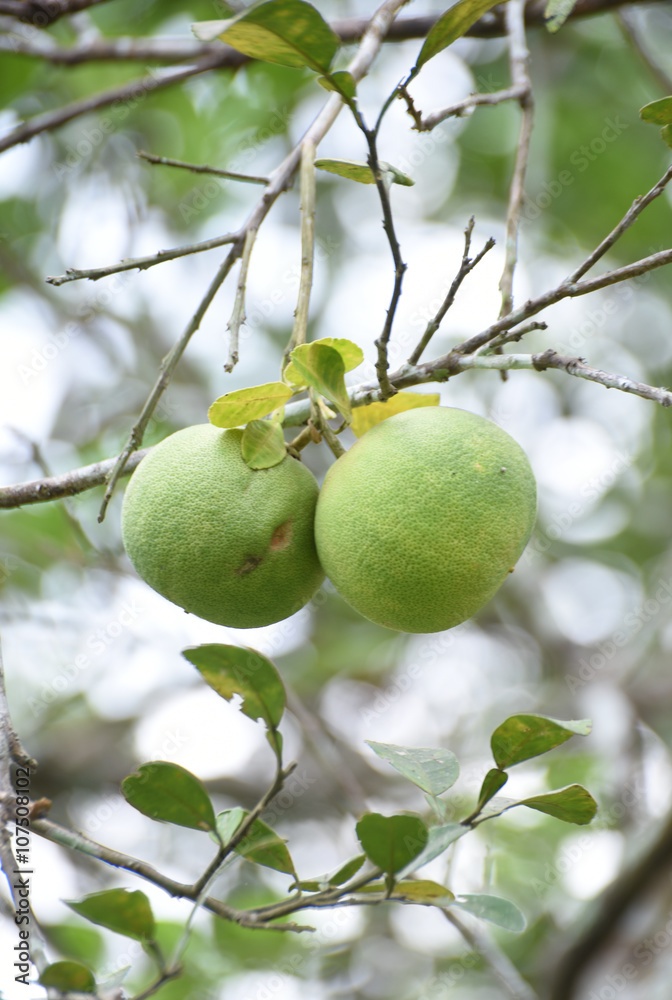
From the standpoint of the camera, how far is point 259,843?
1160mm

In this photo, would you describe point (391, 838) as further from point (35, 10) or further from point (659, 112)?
point (35, 10)

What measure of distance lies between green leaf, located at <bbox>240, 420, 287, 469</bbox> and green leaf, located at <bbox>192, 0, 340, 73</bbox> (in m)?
0.47

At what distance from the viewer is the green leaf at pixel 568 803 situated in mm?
1060

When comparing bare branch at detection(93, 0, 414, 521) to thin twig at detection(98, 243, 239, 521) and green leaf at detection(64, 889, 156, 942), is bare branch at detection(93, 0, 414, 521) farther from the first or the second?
green leaf at detection(64, 889, 156, 942)

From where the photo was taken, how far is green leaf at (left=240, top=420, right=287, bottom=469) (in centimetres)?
121

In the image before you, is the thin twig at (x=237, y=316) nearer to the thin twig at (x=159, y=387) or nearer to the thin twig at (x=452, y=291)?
the thin twig at (x=159, y=387)

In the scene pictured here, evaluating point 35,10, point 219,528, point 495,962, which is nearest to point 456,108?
point 219,528

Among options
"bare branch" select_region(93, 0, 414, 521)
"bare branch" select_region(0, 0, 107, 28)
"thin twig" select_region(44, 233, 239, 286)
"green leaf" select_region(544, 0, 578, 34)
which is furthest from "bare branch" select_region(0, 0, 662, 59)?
"thin twig" select_region(44, 233, 239, 286)

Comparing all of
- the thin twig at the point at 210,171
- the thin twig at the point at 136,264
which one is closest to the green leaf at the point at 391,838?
the thin twig at the point at 136,264

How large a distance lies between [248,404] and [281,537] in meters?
0.20

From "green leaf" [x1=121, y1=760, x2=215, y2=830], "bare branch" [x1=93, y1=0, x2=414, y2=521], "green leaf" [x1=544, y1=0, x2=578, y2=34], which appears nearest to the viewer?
"green leaf" [x1=121, y1=760, x2=215, y2=830]

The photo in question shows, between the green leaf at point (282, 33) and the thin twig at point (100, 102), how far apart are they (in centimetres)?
126

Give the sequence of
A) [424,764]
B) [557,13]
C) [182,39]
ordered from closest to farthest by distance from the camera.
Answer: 1. [424,764]
2. [557,13]
3. [182,39]

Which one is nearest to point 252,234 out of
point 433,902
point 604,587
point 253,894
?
point 433,902
